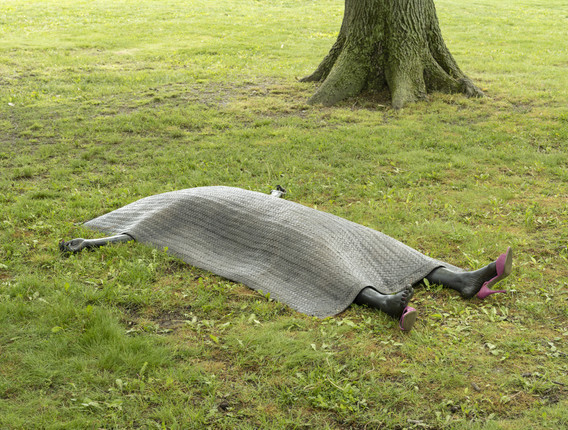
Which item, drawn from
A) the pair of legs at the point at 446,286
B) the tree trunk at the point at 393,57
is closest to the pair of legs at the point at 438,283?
the pair of legs at the point at 446,286

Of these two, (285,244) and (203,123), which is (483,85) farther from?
(285,244)

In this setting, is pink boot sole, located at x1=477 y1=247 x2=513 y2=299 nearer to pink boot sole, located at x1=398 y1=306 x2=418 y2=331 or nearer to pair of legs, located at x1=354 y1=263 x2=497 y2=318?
pair of legs, located at x1=354 y1=263 x2=497 y2=318

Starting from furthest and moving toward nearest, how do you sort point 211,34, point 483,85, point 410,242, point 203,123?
point 211,34
point 483,85
point 203,123
point 410,242

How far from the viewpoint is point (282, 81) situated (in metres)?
11.5

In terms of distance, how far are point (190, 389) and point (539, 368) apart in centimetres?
219

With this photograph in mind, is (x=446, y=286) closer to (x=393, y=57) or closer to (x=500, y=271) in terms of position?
(x=500, y=271)

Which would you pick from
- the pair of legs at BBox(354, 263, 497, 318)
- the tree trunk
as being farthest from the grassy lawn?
the tree trunk

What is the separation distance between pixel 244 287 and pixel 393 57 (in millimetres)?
6749

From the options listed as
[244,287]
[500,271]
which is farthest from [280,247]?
[500,271]

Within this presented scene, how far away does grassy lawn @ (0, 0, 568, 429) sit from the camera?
124 inches

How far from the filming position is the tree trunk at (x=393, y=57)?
31.8 feet

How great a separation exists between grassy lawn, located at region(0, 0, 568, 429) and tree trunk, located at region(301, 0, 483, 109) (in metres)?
0.38

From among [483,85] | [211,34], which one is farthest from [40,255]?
[211,34]

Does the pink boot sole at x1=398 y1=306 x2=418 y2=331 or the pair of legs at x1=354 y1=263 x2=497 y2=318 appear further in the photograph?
the pair of legs at x1=354 y1=263 x2=497 y2=318
